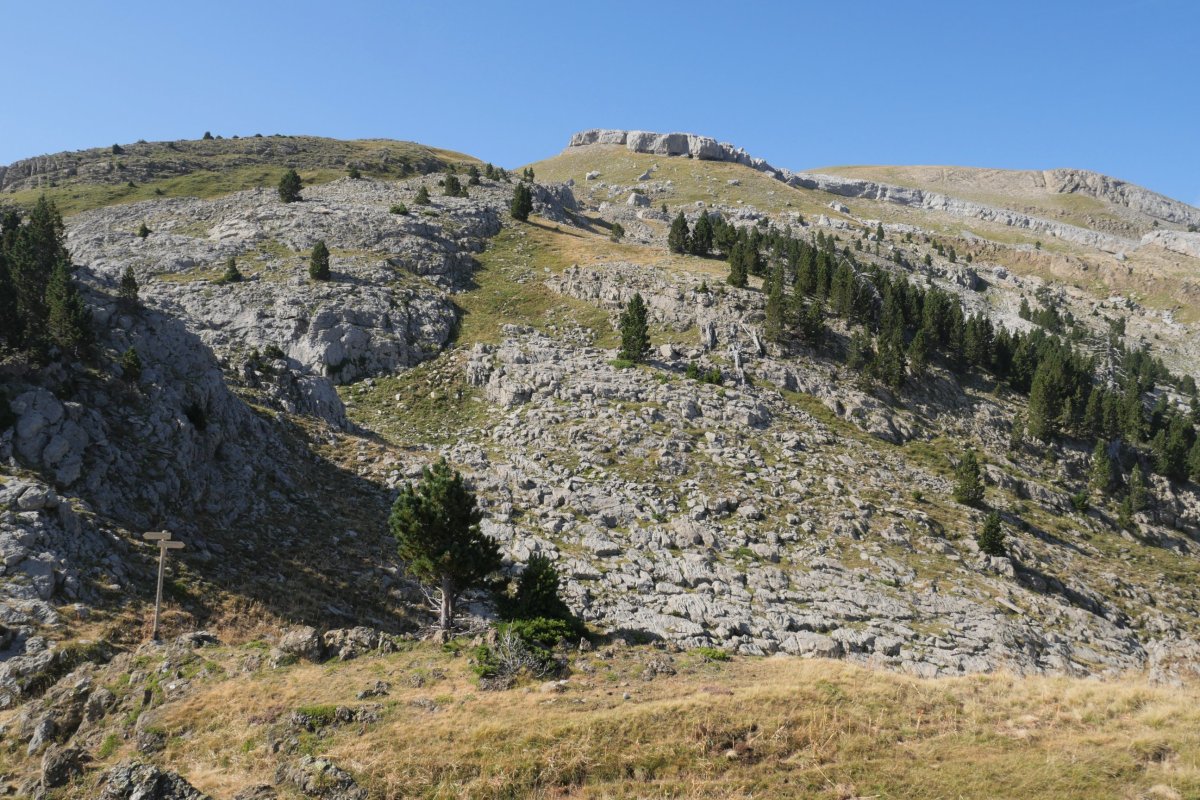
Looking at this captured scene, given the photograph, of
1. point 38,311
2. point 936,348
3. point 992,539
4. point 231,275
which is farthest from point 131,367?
point 936,348

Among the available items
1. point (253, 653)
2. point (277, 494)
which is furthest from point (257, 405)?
point (253, 653)

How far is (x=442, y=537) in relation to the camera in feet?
82.2

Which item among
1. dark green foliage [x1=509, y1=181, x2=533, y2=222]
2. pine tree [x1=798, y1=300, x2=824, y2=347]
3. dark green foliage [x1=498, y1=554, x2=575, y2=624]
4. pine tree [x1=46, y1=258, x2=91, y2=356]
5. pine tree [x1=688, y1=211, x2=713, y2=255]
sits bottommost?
dark green foliage [x1=498, y1=554, x2=575, y2=624]

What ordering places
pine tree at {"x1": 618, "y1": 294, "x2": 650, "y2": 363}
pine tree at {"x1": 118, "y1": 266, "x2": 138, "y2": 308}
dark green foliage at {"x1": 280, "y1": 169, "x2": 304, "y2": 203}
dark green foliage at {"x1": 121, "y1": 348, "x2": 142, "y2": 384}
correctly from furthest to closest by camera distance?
1. dark green foliage at {"x1": 280, "y1": 169, "x2": 304, "y2": 203}
2. pine tree at {"x1": 618, "y1": 294, "x2": 650, "y2": 363}
3. pine tree at {"x1": 118, "y1": 266, "x2": 138, "y2": 308}
4. dark green foliage at {"x1": 121, "y1": 348, "x2": 142, "y2": 384}

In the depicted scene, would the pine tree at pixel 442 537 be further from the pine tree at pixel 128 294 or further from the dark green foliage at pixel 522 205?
the dark green foliage at pixel 522 205

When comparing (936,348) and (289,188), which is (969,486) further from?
(289,188)

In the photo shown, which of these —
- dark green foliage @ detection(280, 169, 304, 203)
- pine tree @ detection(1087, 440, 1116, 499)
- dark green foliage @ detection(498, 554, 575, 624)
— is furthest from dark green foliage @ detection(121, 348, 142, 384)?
pine tree @ detection(1087, 440, 1116, 499)

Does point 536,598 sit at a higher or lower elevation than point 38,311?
lower

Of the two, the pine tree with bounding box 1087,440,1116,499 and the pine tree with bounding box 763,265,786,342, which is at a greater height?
the pine tree with bounding box 763,265,786,342

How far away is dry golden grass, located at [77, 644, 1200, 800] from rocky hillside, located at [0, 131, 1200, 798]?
30 cm

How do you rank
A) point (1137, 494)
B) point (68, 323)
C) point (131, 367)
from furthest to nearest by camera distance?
1. point (1137, 494)
2. point (131, 367)
3. point (68, 323)

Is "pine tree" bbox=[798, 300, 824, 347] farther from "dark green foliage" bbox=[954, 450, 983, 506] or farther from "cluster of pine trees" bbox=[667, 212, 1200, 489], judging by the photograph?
"dark green foliage" bbox=[954, 450, 983, 506]

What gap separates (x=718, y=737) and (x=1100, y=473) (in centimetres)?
6780

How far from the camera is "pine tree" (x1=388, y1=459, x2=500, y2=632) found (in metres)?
24.8
